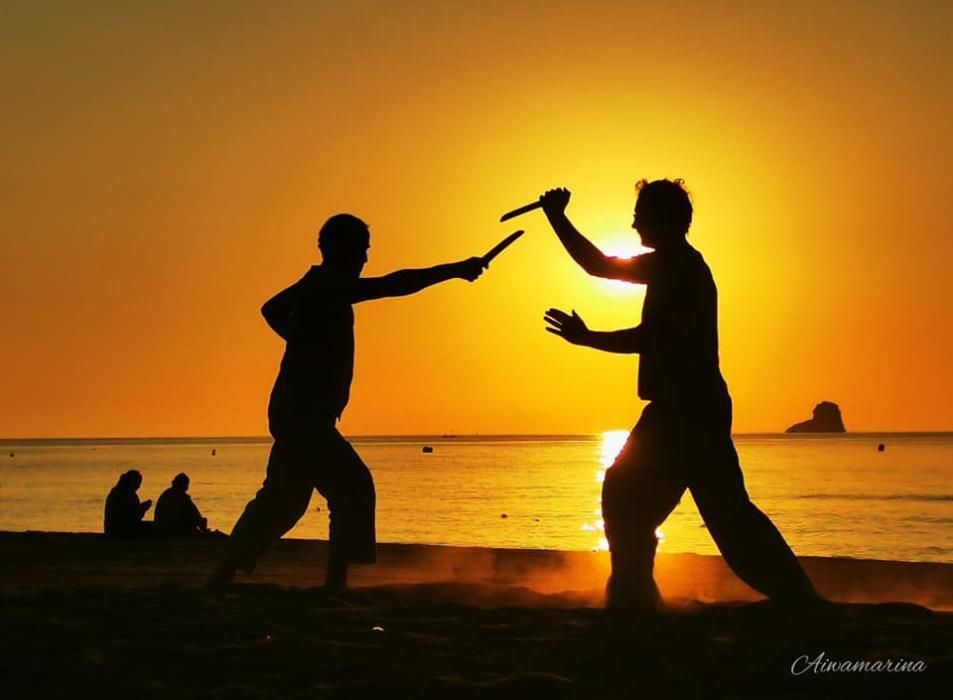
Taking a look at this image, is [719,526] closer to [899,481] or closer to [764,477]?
[899,481]

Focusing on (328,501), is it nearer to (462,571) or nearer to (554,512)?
(462,571)

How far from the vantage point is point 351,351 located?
7992mm

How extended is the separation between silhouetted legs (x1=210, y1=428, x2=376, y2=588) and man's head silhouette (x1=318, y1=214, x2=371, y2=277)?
1022mm

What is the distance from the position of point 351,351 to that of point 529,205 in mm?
1461

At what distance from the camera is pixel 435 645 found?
530cm

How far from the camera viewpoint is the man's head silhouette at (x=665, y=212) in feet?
22.5

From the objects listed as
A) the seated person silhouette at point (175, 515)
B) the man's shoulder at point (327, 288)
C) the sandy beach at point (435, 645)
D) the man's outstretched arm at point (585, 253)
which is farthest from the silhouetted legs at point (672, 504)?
the seated person silhouette at point (175, 515)

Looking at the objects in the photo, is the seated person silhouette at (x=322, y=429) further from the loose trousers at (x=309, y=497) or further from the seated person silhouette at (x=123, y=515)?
the seated person silhouette at (x=123, y=515)

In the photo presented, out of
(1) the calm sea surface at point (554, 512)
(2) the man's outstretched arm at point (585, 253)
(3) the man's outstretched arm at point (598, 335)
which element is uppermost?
(2) the man's outstretched arm at point (585, 253)

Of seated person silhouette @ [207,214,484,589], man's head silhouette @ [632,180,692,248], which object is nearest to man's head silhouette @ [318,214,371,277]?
seated person silhouette @ [207,214,484,589]

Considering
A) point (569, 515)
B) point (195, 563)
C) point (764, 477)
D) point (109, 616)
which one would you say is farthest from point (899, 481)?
point (109, 616)

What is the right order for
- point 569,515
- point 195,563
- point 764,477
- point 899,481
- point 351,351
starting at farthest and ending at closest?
point 764,477
point 899,481
point 569,515
point 195,563
point 351,351

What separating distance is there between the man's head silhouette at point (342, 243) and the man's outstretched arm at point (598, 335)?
1667mm

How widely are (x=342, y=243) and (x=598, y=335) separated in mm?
1944
